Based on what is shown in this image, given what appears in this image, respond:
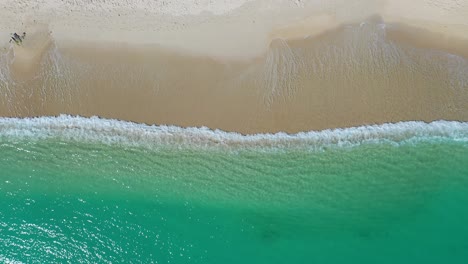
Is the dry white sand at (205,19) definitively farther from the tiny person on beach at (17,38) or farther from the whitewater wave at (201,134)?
the whitewater wave at (201,134)

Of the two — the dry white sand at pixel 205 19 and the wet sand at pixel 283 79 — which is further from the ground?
the dry white sand at pixel 205 19

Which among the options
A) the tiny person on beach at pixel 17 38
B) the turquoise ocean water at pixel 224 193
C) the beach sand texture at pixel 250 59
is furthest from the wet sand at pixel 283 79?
the turquoise ocean water at pixel 224 193

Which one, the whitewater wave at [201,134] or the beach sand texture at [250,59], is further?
the whitewater wave at [201,134]

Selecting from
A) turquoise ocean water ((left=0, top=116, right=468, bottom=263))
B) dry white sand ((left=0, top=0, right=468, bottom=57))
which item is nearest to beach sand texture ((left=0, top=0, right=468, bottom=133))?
dry white sand ((left=0, top=0, right=468, bottom=57))

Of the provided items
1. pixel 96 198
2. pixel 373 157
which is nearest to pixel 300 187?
pixel 373 157

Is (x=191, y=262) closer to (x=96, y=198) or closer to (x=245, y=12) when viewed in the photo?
(x=96, y=198)

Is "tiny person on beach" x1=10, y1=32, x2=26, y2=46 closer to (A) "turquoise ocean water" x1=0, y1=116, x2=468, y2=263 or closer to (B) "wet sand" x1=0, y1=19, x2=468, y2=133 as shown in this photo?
(B) "wet sand" x1=0, y1=19, x2=468, y2=133

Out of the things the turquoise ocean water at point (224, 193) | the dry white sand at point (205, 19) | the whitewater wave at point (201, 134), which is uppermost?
the dry white sand at point (205, 19)
